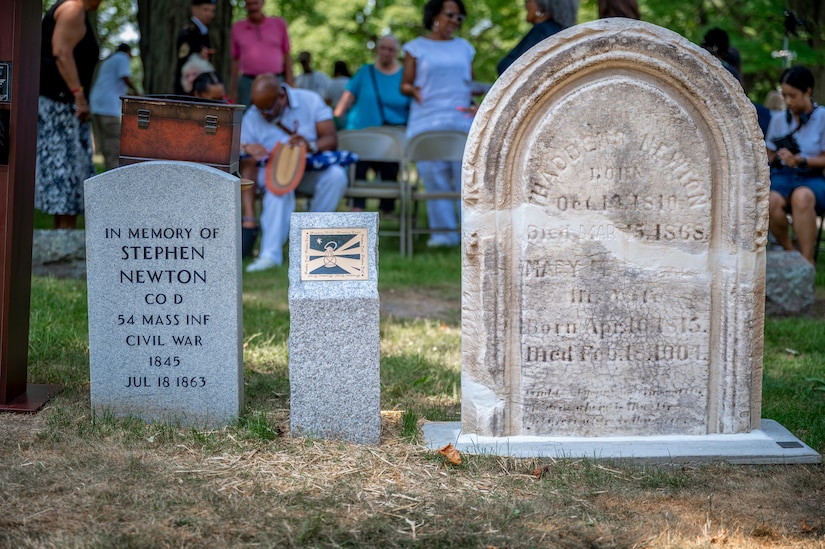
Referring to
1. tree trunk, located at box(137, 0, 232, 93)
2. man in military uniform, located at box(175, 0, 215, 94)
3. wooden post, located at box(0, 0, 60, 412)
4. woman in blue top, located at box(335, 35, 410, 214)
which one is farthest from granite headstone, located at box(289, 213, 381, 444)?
tree trunk, located at box(137, 0, 232, 93)

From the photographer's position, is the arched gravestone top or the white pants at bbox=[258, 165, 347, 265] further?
the white pants at bbox=[258, 165, 347, 265]

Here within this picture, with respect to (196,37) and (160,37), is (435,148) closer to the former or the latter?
(196,37)

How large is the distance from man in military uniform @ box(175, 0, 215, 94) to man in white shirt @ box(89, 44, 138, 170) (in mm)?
2305

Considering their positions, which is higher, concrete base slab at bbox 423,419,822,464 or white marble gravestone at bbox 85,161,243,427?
white marble gravestone at bbox 85,161,243,427

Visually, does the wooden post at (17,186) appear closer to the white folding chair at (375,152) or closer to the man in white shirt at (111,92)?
the white folding chair at (375,152)

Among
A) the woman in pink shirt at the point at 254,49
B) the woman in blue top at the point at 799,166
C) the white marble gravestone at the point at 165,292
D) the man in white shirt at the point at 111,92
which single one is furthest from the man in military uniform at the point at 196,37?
the woman in blue top at the point at 799,166

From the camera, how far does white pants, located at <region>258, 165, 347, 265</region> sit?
8688 millimetres

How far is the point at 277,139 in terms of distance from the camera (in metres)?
8.81

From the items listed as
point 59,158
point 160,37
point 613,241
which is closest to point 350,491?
point 613,241

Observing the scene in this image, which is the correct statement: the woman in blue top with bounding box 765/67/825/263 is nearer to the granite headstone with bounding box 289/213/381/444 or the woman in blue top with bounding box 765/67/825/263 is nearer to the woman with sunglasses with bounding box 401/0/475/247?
the woman with sunglasses with bounding box 401/0/475/247

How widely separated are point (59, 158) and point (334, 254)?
186 inches

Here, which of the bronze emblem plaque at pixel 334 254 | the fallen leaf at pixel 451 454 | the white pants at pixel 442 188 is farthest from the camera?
the white pants at pixel 442 188

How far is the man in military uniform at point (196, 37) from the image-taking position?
28.8ft

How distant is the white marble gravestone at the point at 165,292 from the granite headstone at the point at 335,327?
14.4 inches
